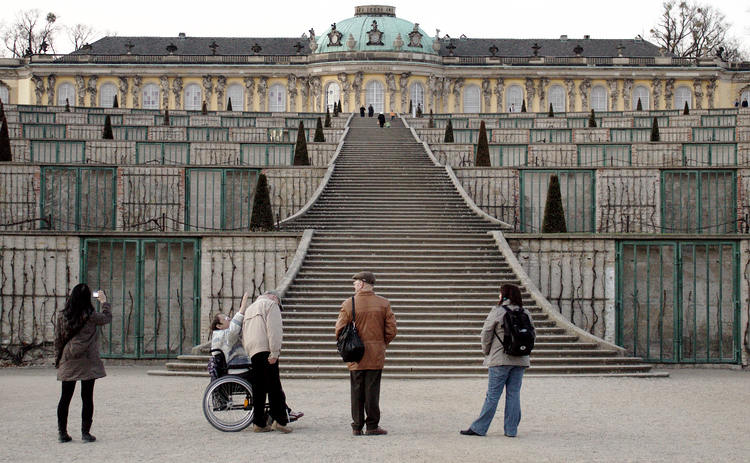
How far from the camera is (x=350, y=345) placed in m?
10.4

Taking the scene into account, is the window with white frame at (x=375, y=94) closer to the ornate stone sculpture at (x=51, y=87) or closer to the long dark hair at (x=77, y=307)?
the ornate stone sculpture at (x=51, y=87)

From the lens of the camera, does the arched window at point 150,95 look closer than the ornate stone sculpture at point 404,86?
No

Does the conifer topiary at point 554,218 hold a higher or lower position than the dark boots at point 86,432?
higher

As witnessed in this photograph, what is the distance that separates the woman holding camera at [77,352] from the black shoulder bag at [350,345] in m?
2.34

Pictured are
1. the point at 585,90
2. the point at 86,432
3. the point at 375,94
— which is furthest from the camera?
the point at 585,90

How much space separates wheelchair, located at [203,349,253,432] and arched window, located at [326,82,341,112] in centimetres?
5871

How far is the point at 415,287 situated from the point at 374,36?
53118 millimetres

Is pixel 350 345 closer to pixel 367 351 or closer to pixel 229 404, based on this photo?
pixel 367 351

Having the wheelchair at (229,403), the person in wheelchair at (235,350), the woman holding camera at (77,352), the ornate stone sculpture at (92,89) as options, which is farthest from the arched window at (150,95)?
the woman holding camera at (77,352)

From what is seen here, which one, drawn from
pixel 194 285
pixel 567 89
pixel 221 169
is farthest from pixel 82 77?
pixel 194 285

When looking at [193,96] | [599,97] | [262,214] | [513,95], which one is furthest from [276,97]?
[262,214]

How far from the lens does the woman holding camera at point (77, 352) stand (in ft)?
33.2

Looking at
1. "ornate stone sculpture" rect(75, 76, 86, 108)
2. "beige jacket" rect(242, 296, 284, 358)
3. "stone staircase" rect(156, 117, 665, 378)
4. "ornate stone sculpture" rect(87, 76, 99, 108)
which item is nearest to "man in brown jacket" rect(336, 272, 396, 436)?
"beige jacket" rect(242, 296, 284, 358)

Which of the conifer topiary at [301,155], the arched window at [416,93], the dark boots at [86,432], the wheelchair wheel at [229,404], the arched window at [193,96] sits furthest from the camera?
the arched window at [193,96]
